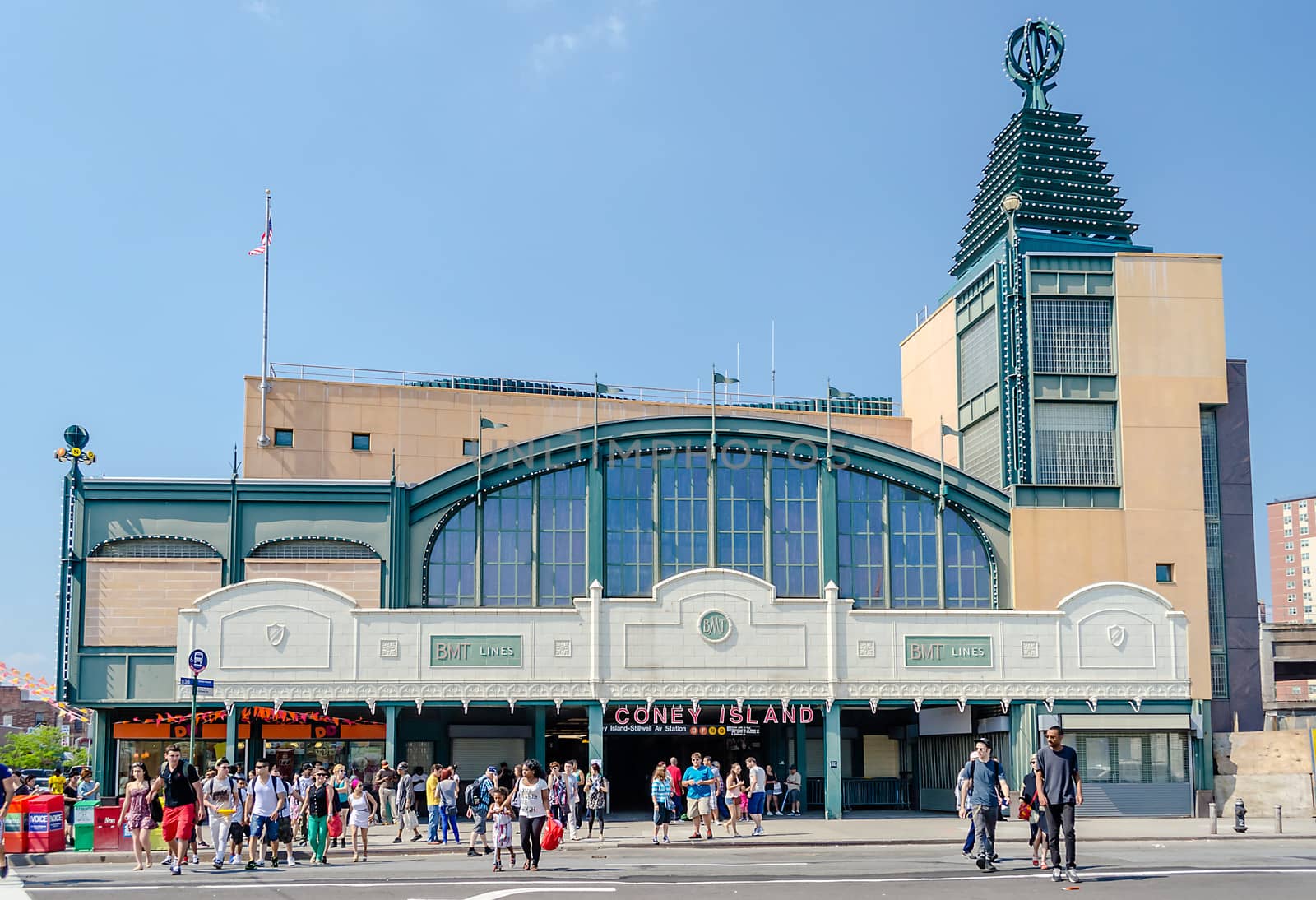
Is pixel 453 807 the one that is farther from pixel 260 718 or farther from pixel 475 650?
pixel 260 718

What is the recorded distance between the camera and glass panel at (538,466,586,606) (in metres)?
42.0

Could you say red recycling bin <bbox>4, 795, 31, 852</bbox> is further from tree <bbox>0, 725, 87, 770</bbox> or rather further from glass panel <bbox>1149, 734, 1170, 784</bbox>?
tree <bbox>0, 725, 87, 770</bbox>

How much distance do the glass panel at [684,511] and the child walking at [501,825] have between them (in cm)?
1971

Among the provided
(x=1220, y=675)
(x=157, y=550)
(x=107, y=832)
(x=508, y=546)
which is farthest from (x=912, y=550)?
(x=107, y=832)

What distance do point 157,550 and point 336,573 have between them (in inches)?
192

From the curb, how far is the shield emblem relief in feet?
34.7

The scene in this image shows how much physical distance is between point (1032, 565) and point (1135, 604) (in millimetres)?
3331

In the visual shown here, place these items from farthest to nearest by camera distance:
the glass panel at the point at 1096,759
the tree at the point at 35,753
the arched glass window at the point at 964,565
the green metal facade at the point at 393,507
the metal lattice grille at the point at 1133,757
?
the tree at the point at 35,753
the arched glass window at the point at 964,565
the green metal facade at the point at 393,507
the metal lattice grille at the point at 1133,757
the glass panel at the point at 1096,759

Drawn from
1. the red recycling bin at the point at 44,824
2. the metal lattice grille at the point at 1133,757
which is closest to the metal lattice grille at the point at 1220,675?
the metal lattice grille at the point at 1133,757

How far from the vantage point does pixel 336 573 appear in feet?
135

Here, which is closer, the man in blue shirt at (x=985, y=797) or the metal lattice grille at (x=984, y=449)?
the man in blue shirt at (x=985, y=797)

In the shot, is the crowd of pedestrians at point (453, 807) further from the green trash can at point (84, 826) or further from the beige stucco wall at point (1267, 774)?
the beige stucco wall at point (1267, 774)

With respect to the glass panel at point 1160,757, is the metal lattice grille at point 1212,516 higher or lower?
A: higher

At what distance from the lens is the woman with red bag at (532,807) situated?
70.0 feet
